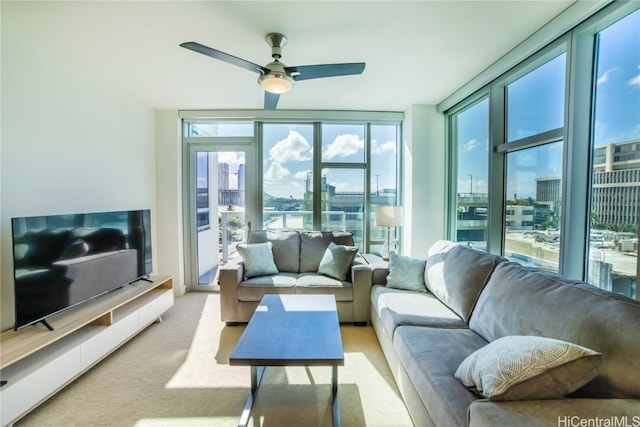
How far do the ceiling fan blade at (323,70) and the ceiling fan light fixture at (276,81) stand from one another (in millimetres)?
69

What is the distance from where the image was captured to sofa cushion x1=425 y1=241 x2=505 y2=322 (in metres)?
2.04

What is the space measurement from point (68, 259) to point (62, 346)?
63 centimetres

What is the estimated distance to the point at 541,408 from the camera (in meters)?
1.01

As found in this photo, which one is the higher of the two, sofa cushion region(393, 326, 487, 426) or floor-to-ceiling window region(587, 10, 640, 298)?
floor-to-ceiling window region(587, 10, 640, 298)

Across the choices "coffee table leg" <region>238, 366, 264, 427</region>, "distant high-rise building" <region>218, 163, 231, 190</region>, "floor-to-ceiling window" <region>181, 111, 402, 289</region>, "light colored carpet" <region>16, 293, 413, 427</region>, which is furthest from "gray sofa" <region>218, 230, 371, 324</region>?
"distant high-rise building" <region>218, 163, 231, 190</region>

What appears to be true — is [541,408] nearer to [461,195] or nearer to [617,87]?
[617,87]

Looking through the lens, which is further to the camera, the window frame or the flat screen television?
the window frame

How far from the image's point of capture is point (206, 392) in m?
1.92

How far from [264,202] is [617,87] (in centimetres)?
366

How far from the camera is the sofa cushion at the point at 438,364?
121 cm

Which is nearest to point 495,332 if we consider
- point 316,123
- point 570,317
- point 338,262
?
point 570,317

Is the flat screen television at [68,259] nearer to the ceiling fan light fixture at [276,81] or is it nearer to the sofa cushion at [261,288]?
the sofa cushion at [261,288]

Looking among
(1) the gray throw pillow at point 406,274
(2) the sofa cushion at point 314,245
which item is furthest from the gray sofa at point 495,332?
(2) the sofa cushion at point 314,245

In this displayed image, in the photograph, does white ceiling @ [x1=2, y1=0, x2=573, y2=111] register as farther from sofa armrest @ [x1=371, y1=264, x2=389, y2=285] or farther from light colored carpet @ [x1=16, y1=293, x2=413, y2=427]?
light colored carpet @ [x1=16, y1=293, x2=413, y2=427]
